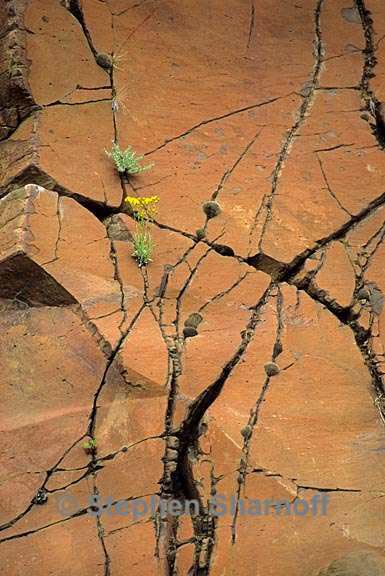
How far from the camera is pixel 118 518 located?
3375 mm

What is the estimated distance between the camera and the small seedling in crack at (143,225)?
13.0 feet

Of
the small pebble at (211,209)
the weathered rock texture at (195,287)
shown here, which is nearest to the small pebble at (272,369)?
the weathered rock texture at (195,287)

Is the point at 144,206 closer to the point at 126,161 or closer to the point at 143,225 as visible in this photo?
the point at 143,225

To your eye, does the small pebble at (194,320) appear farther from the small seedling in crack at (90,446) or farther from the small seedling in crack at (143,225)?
the small seedling in crack at (90,446)

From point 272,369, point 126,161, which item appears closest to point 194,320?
point 272,369

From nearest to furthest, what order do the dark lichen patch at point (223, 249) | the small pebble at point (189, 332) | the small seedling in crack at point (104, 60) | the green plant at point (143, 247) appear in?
the small pebble at point (189, 332)
the green plant at point (143, 247)
the dark lichen patch at point (223, 249)
the small seedling in crack at point (104, 60)

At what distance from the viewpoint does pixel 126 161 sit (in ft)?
13.8

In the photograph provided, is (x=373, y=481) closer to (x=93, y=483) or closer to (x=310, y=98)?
(x=93, y=483)

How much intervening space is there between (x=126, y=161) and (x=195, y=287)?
786 millimetres

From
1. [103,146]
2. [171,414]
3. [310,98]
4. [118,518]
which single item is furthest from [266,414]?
[310,98]

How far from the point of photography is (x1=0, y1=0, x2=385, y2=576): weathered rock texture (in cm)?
342

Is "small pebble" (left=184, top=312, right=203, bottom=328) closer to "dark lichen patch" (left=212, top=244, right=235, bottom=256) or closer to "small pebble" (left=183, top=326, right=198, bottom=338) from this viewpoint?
"small pebble" (left=183, top=326, right=198, bottom=338)

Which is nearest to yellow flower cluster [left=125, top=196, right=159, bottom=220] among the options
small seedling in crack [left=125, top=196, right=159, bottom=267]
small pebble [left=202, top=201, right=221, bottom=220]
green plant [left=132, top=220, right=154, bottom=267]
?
small seedling in crack [left=125, top=196, right=159, bottom=267]

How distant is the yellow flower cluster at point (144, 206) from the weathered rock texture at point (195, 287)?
0.06 metres
